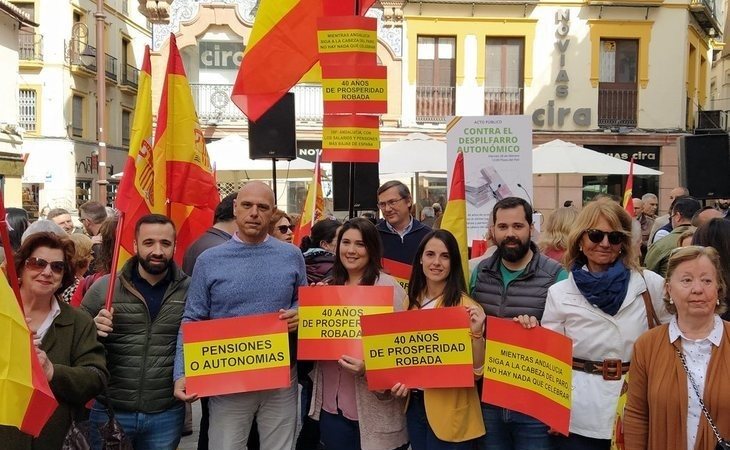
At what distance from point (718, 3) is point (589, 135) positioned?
9903mm

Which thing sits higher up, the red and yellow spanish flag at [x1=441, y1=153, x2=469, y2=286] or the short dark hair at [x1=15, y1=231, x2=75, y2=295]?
the red and yellow spanish flag at [x1=441, y1=153, x2=469, y2=286]

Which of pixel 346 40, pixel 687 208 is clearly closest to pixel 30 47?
pixel 346 40

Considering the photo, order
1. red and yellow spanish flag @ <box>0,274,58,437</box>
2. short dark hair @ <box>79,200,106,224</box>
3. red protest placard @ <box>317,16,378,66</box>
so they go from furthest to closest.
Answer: short dark hair @ <box>79,200,106,224</box> → red protest placard @ <box>317,16,378,66</box> → red and yellow spanish flag @ <box>0,274,58,437</box>

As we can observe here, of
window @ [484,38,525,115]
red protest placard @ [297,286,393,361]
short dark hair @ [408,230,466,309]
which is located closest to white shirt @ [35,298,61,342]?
red protest placard @ [297,286,393,361]

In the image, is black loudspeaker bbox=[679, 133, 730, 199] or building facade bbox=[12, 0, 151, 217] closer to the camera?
black loudspeaker bbox=[679, 133, 730, 199]

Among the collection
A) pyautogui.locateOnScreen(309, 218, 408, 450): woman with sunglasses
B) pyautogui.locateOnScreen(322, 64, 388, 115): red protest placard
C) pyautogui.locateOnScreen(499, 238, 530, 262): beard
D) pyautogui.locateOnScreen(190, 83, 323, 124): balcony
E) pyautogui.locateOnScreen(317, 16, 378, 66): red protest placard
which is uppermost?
pyautogui.locateOnScreen(190, 83, 323, 124): balcony

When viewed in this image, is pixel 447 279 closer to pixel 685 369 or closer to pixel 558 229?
pixel 685 369

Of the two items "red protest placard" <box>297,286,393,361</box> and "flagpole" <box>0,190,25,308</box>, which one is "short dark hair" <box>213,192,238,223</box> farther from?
"flagpole" <box>0,190,25,308</box>

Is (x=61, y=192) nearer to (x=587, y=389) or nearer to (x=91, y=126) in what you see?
(x=91, y=126)

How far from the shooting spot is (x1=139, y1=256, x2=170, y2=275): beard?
3943 millimetres

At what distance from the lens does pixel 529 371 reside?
3666mm

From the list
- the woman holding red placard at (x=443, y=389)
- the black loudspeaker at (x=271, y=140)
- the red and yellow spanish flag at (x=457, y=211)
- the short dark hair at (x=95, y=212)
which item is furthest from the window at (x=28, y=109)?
the woman holding red placard at (x=443, y=389)

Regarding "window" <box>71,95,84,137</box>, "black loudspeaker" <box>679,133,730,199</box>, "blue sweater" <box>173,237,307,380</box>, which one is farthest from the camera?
"window" <box>71,95,84,137</box>

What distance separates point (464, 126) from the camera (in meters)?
6.62
